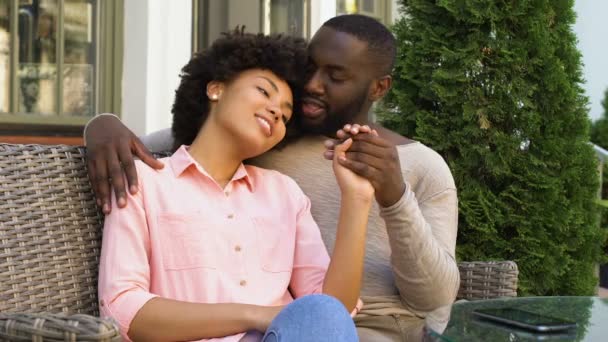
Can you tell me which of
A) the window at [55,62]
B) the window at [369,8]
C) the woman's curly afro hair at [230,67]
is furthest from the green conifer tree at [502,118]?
the woman's curly afro hair at [230,67]

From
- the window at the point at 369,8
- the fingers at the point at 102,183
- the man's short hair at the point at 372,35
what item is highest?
the window at the point at 369,8

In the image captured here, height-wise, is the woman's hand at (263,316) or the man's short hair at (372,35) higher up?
the man's short hair at (372,35)

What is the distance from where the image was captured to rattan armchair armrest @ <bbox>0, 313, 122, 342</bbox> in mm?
1697

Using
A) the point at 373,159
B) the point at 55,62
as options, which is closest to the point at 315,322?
the point at 373,159

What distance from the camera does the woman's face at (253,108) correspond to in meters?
2.43

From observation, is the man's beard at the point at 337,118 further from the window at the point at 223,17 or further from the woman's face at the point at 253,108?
the window at the point at 223,17

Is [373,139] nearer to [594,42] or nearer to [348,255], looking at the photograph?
[348,255]

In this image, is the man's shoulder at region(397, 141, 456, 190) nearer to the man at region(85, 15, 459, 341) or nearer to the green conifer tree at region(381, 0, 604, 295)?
the man at region(85, 15, 459, 341)

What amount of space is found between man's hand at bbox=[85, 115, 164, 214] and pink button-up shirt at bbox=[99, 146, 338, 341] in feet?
0.10

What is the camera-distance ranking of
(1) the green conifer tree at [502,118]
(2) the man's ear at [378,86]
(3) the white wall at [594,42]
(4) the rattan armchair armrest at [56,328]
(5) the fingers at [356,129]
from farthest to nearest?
1. (3) the white wall at [594,42]
2. (1) the green conifer tree at [502,118]
3. (2) the man's ear at [378,86]
4. (5) the fingers at [356,129]
5. (4) the rattan armchair armrest at [56,328]

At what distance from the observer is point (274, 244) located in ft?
7.95

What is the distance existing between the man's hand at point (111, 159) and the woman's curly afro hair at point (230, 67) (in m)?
0.23

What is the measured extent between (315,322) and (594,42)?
26.3ft

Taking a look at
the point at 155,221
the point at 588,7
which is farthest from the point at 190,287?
the point at 588,7
